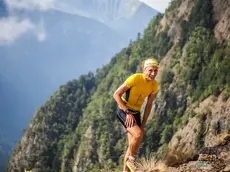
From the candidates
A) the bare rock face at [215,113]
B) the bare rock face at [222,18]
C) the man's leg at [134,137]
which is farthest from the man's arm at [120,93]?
the bare rock face at [222,18]

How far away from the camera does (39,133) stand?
435ft

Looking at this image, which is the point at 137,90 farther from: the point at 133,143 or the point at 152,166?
the point at 152,166

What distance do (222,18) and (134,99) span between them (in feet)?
271

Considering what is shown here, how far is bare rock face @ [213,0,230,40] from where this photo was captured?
77.7m

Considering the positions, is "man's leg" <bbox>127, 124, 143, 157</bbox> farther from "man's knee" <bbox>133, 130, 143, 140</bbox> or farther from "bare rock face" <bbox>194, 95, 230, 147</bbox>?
"bare rock face" <bbox>194, 95, 230, 147</bbox>

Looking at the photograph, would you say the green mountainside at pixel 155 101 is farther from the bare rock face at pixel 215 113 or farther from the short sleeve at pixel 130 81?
the short sleeve at pixel 130 81

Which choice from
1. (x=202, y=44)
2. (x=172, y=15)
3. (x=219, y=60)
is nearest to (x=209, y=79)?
(x=219, y=60)

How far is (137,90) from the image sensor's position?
5.68m

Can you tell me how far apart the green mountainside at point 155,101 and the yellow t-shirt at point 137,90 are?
46138 mm

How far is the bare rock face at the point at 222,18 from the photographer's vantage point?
255ft

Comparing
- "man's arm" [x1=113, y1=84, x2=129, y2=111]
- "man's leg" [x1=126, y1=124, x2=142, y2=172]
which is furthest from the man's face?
"man's leg" [x1=126, y1=124, x2=142, y2=172]

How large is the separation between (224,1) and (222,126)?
40056 mm

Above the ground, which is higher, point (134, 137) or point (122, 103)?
point (122, 103)

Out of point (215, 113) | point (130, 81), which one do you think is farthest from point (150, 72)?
point (215, 113)
